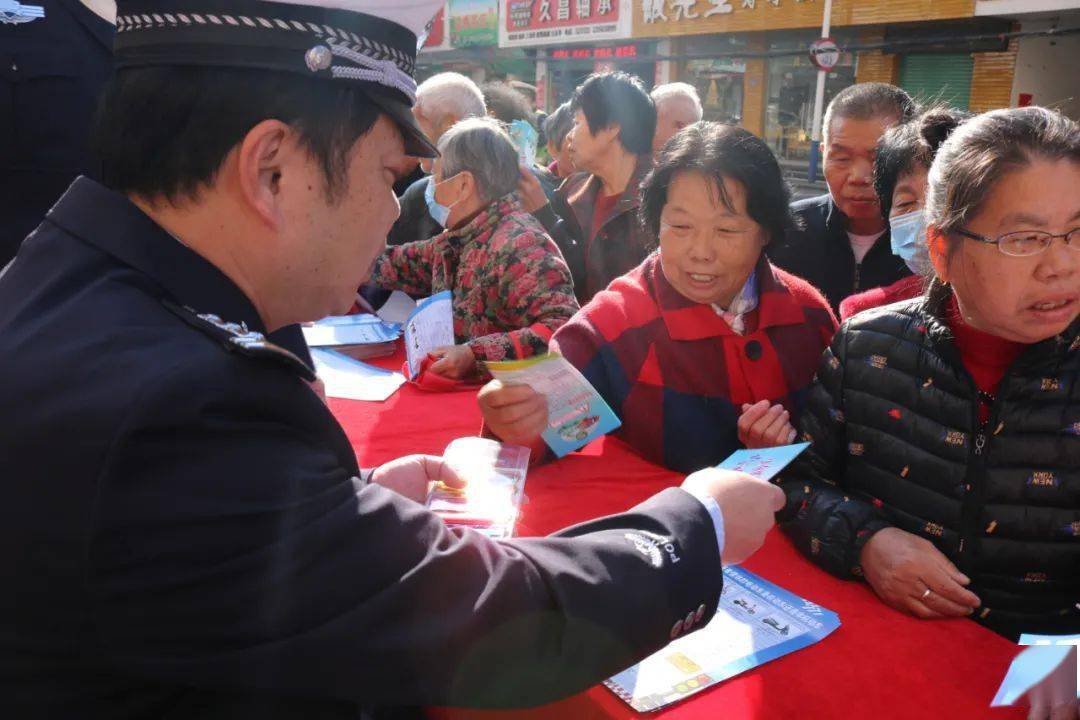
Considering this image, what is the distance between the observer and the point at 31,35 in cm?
225

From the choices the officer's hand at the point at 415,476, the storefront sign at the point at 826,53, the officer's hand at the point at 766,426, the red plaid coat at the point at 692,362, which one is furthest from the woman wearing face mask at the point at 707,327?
the storefront sign at the point at 826,53

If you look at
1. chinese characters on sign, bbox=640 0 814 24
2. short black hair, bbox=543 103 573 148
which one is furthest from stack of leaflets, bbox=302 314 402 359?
chinese characters on sign, bbox=640 0 814 24

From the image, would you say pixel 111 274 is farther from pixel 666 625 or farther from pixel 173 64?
pixel 666 625

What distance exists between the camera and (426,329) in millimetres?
Answer: 2684

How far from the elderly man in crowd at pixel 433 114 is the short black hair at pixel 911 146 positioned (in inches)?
89.2

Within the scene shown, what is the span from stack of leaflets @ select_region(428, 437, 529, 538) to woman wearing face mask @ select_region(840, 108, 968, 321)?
3.84ft

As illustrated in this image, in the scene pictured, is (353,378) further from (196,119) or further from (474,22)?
(474,22)

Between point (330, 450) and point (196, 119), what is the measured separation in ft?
1.34

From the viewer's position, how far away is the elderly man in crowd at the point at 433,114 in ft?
13.9

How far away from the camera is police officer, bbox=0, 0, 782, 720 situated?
2.54 ft

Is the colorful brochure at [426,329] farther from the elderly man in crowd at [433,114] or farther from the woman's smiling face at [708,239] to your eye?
the elderly man in crowd at [433,114]

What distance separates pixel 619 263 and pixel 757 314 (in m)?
1.98

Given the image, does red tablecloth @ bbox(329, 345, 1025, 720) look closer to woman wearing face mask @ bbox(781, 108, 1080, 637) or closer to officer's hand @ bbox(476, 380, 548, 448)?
woman wearing face mask @ bbox(781, 108, 1080, 637)

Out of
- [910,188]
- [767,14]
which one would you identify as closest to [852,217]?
[910,188]
